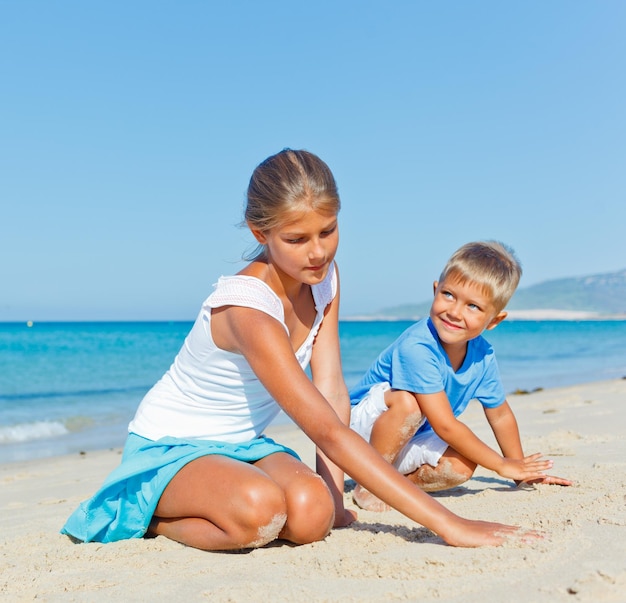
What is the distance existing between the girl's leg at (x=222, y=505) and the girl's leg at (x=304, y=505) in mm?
33

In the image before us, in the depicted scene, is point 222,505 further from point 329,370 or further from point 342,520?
point 329,370

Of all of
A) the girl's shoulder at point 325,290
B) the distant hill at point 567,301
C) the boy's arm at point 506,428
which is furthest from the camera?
the distant hill at point 567,301

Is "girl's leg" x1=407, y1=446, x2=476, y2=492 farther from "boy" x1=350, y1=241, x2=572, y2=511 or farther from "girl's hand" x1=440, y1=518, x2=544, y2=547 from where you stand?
"girl's hand" x1=440, y1=518, x2=544, y2=547

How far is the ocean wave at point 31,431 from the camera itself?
24.9ft

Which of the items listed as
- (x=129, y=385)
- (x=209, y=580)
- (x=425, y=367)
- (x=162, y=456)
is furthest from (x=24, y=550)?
(x=129, y=385)

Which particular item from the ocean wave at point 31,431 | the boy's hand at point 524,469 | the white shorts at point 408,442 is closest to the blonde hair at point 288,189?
the white shorts at point 408,442

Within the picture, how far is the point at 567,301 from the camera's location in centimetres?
13175

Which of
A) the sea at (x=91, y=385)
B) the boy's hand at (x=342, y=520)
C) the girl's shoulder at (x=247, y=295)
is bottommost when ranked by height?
the sea at (x=91, y=385)

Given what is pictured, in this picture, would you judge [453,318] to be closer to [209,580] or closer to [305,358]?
[305,358]

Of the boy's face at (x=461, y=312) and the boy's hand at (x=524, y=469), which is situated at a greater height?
the boy's face at (x=461, y=312)

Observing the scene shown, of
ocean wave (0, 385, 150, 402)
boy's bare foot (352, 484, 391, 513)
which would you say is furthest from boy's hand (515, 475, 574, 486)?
ocean wave (0, 385, 150, 402)

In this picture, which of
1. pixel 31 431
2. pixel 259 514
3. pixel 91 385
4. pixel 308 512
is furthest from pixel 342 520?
pixel 91 385

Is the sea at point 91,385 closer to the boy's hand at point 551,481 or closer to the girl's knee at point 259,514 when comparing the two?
the girl's knee at point 259,514

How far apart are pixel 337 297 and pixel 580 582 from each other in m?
1.63
